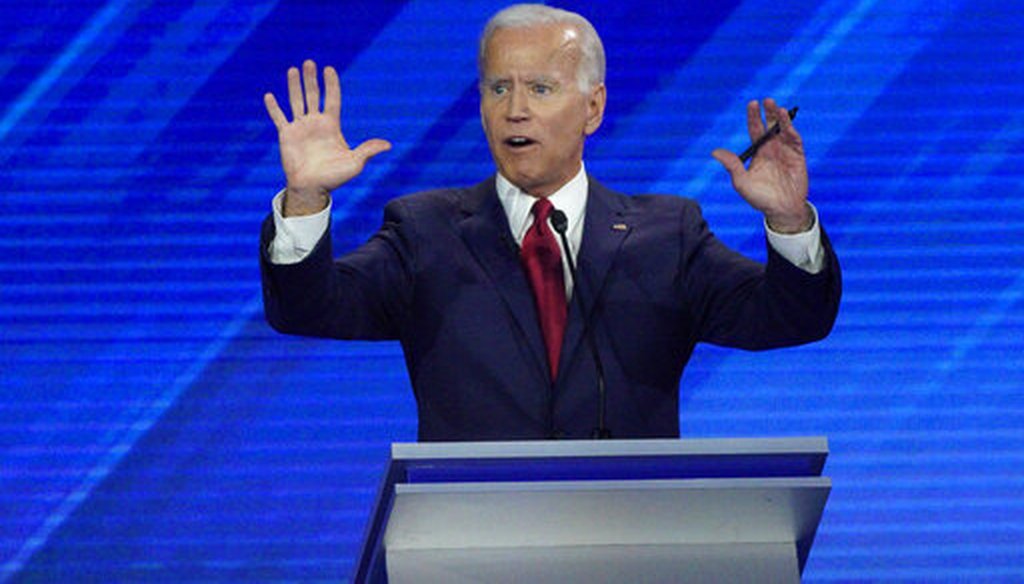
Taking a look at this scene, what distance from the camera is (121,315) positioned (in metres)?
3.80

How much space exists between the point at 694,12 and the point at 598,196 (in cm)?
119

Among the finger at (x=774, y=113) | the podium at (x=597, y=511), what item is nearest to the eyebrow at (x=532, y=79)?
the finger at (x=774, y=113)

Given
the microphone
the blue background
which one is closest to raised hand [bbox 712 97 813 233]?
the microphone

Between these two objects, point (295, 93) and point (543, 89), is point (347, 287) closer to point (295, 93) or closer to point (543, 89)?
point (295, 93)

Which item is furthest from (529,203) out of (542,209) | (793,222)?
(793,222)

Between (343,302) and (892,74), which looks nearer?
(343,302)

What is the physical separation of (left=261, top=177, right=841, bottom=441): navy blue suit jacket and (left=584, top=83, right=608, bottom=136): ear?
0.11 metres

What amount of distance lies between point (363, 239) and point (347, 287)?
122 centimetres

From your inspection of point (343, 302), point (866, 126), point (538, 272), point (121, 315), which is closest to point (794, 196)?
point (538, 272)

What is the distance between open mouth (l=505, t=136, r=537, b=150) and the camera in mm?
2684

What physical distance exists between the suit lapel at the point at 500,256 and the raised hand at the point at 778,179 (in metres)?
0.35

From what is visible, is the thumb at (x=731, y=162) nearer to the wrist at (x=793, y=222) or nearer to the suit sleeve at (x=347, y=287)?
the wrist at (x=793, y=222)

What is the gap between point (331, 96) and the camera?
2512 millimetres

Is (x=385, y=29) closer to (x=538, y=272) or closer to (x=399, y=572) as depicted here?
(x=538, y=272)
